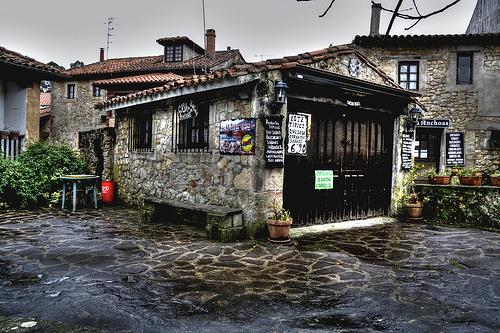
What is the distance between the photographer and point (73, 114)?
25.5 meters

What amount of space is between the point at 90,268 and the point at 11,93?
8.84 metres

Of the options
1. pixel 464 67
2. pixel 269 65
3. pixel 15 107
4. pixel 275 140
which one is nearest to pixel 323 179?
pixel 275 140

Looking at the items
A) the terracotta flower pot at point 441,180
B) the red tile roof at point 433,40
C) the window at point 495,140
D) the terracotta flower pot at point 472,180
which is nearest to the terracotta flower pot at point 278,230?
the terracotta flower pot at point 441,180

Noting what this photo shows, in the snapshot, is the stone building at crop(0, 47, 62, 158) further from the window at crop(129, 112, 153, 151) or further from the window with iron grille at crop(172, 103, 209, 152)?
the window with iron grille at crop(172, 103, 209, 152)

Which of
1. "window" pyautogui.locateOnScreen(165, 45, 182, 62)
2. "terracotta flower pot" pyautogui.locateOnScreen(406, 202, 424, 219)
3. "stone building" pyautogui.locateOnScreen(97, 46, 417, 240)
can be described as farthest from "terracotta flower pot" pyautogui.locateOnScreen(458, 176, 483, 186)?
"window" pyautogui.locateOnScreen(165, 45, 182, 62)

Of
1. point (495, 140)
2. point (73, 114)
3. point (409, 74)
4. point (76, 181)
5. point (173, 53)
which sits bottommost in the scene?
point (76, 181)

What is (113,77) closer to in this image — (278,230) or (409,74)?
(409,74)

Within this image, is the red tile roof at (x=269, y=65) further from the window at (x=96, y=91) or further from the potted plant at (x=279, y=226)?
the window at (x=96, y=91)

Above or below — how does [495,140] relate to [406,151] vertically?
above

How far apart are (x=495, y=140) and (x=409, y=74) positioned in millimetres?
3951

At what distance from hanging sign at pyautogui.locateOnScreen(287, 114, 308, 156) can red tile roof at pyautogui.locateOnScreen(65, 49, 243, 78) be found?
14.6 metres

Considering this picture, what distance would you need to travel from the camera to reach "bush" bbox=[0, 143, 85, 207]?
9289mm

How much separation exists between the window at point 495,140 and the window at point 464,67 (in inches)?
84.4

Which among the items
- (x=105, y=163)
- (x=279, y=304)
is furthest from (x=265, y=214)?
(x=105, y=163)
